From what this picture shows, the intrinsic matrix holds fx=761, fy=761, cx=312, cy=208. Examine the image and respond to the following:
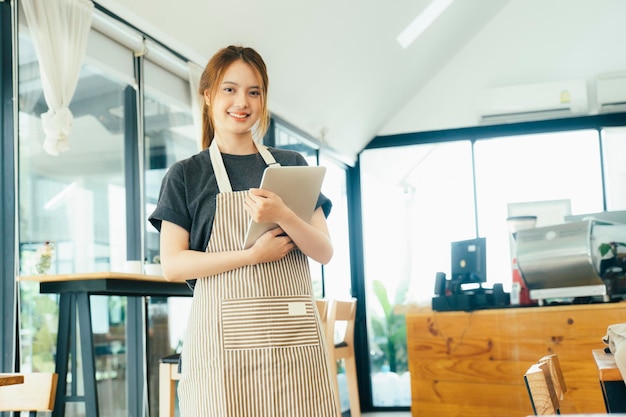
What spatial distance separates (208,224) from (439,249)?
5.44m

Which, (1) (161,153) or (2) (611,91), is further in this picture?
(2) (611,91)

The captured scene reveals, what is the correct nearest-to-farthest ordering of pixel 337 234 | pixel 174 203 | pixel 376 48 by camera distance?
pixel 174 203
pixel 376 48
pixel 337 234

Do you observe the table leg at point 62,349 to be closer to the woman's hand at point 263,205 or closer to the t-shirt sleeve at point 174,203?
the t-shirt sleeve at point 174,203

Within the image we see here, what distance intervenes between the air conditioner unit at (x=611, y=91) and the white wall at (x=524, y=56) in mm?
128

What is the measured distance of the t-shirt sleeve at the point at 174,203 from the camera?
1.49 meters

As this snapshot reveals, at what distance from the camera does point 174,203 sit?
4.94 ft

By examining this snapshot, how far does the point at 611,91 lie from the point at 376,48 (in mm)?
2214

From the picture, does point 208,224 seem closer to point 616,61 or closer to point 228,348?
point 228,348

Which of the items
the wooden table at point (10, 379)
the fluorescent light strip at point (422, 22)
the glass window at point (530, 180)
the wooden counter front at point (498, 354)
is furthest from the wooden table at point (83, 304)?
the glass window at point (530, 180)

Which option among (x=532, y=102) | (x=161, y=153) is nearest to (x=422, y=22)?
(x=532, y=102)

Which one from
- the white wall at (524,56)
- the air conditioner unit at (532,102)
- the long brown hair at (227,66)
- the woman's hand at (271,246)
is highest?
the white wall at (524,56)

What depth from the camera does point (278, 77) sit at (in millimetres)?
4926

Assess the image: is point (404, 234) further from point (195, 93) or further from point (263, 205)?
point (263, 205)

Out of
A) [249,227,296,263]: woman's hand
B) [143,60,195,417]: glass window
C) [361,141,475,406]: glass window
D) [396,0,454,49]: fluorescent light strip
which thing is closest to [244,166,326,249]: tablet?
[249,227,296,263]: woman's hand
